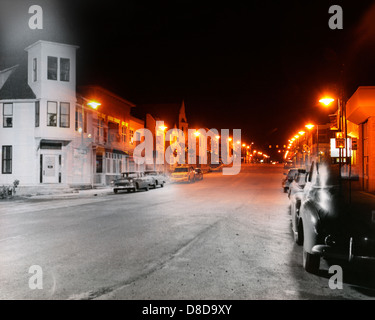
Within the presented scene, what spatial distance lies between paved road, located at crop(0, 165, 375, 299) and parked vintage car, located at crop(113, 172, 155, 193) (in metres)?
13.8

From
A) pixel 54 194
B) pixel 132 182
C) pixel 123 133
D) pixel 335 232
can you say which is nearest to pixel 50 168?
pixel 54 194

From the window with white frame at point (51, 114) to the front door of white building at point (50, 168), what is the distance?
2470 millimetres

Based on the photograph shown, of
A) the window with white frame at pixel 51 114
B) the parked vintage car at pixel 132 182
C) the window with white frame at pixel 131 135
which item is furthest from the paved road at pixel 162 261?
the window with white frame at pixel 131 135

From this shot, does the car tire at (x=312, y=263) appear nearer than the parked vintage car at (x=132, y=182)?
→ Yes

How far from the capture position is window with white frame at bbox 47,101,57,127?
26.9 meters

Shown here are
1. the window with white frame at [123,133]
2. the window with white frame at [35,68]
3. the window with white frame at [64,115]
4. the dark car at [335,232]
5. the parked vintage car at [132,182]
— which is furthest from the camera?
the window with white frame at [123,133]

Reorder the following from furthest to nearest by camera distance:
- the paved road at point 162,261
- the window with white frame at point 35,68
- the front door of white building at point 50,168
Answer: the front door of white building at point 50,168 → the window with white frame at point 35,68 → the paved road at point 162,261

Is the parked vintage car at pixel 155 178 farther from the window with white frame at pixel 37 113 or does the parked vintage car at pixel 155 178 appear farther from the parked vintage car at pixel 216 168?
the parked vintage car at pixel 216 168

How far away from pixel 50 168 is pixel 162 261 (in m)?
23.1

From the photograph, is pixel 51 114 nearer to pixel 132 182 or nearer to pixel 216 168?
pixel 132 182

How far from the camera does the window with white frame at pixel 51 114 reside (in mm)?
26906

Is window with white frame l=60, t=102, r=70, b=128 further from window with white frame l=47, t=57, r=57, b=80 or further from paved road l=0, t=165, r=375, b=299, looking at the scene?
paved road l=0, t=165, r=375, b=299
